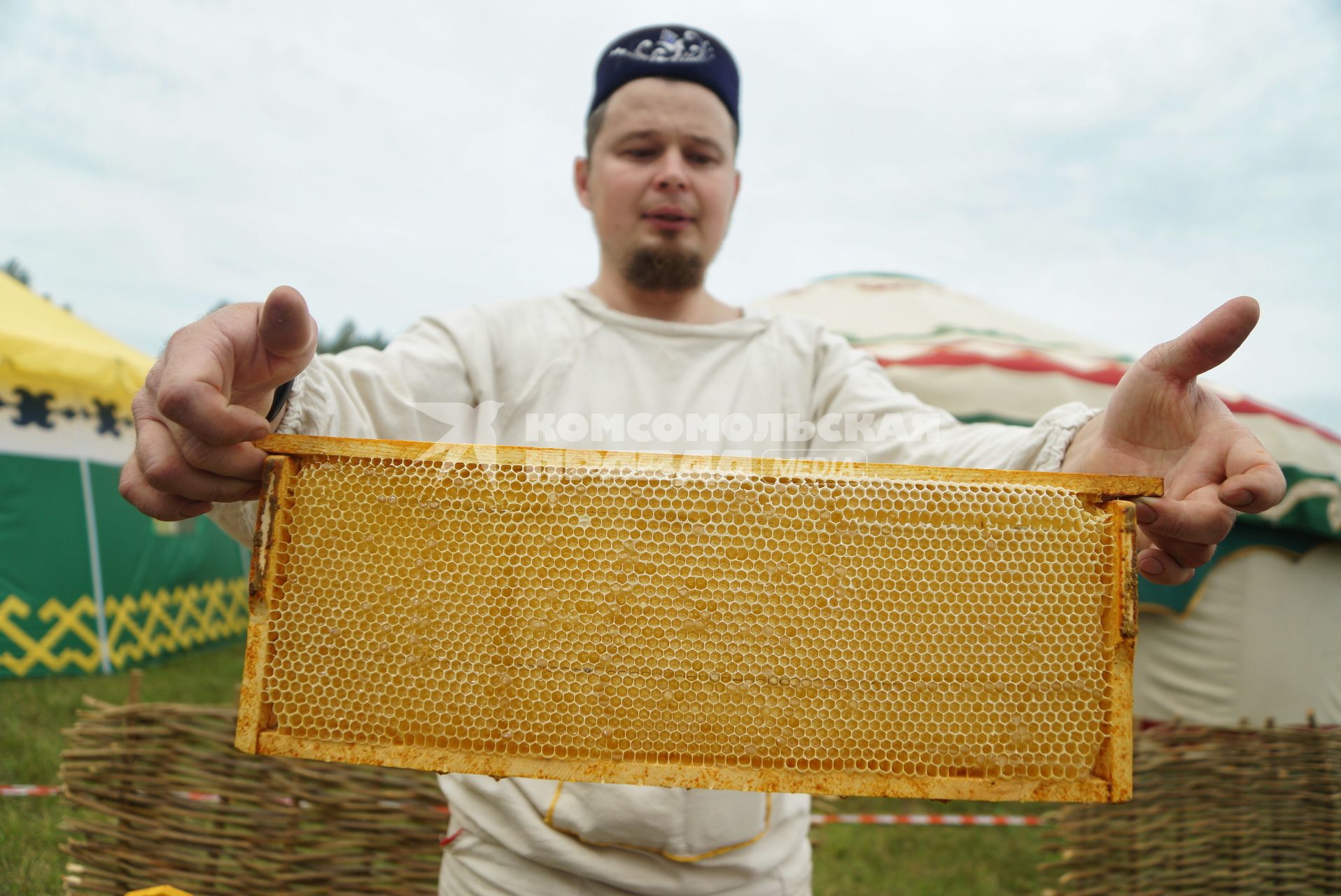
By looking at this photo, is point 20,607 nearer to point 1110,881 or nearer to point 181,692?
point 181,692

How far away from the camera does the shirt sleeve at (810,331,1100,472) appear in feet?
5.55

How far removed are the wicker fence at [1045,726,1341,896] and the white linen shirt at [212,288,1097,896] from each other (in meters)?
2.57

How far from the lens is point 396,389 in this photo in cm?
184

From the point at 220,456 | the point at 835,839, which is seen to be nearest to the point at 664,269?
the point at 220,456

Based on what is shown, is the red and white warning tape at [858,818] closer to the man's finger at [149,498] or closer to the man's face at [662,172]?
the man's finger at [149,498]

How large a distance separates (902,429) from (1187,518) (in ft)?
2.45

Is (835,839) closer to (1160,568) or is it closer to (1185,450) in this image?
(1160,568)

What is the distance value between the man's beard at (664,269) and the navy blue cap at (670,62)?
0.52 m

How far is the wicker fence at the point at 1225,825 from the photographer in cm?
357

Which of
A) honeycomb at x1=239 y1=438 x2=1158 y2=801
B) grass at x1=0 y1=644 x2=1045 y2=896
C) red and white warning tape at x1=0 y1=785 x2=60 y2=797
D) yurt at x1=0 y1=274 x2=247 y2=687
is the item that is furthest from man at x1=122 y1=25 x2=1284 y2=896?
yurt at x1=0 y1=274 x2=247 y2=687

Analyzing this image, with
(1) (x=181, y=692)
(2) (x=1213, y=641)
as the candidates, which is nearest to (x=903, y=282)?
(2) (x=1213, y=641)

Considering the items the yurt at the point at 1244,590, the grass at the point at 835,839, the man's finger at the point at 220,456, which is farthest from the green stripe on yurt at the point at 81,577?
the yurt at the point at 1244,590

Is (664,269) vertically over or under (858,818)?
over

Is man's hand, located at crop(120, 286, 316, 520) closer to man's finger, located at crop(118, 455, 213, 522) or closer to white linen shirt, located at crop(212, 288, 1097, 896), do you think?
man's finger, located at crop(118, 455, 213, 522)
